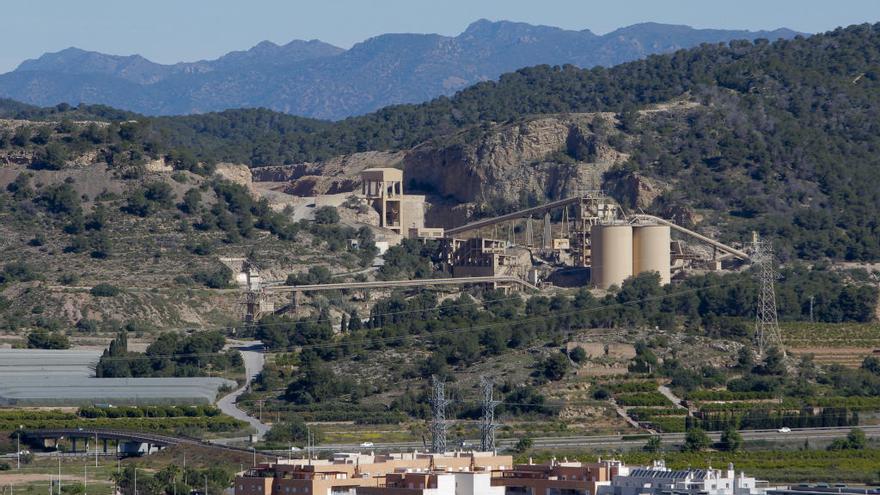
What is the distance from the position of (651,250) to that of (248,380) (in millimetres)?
25807

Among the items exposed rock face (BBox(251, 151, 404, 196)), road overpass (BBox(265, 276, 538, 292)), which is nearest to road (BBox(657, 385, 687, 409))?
road overpass (BBox(265, 276, 538, 292))

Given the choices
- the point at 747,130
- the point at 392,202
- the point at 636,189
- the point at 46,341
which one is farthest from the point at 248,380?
the point at 747,130

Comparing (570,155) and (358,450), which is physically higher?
(570,155)

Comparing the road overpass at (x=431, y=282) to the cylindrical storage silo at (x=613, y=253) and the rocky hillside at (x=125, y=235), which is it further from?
the rocky hillside at (x=125, y=235)

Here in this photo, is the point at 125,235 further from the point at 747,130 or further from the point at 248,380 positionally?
the point at 747,130

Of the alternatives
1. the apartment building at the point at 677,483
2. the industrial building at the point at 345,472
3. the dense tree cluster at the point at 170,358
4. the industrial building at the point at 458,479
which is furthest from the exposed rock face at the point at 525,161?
the apartment building at the point at 677,483

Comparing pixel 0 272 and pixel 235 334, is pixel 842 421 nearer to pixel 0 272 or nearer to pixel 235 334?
pixel 235 334

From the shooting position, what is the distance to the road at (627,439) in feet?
308

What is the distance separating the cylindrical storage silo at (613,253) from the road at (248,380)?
1893 cm

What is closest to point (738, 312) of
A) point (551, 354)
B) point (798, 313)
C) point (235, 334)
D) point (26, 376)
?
point (798, 313)

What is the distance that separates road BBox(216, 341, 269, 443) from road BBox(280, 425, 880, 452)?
7.06m

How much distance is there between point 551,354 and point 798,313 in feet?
50.7

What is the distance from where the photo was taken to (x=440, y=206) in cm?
15788

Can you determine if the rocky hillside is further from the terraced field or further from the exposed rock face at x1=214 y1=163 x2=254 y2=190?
the terraced field
